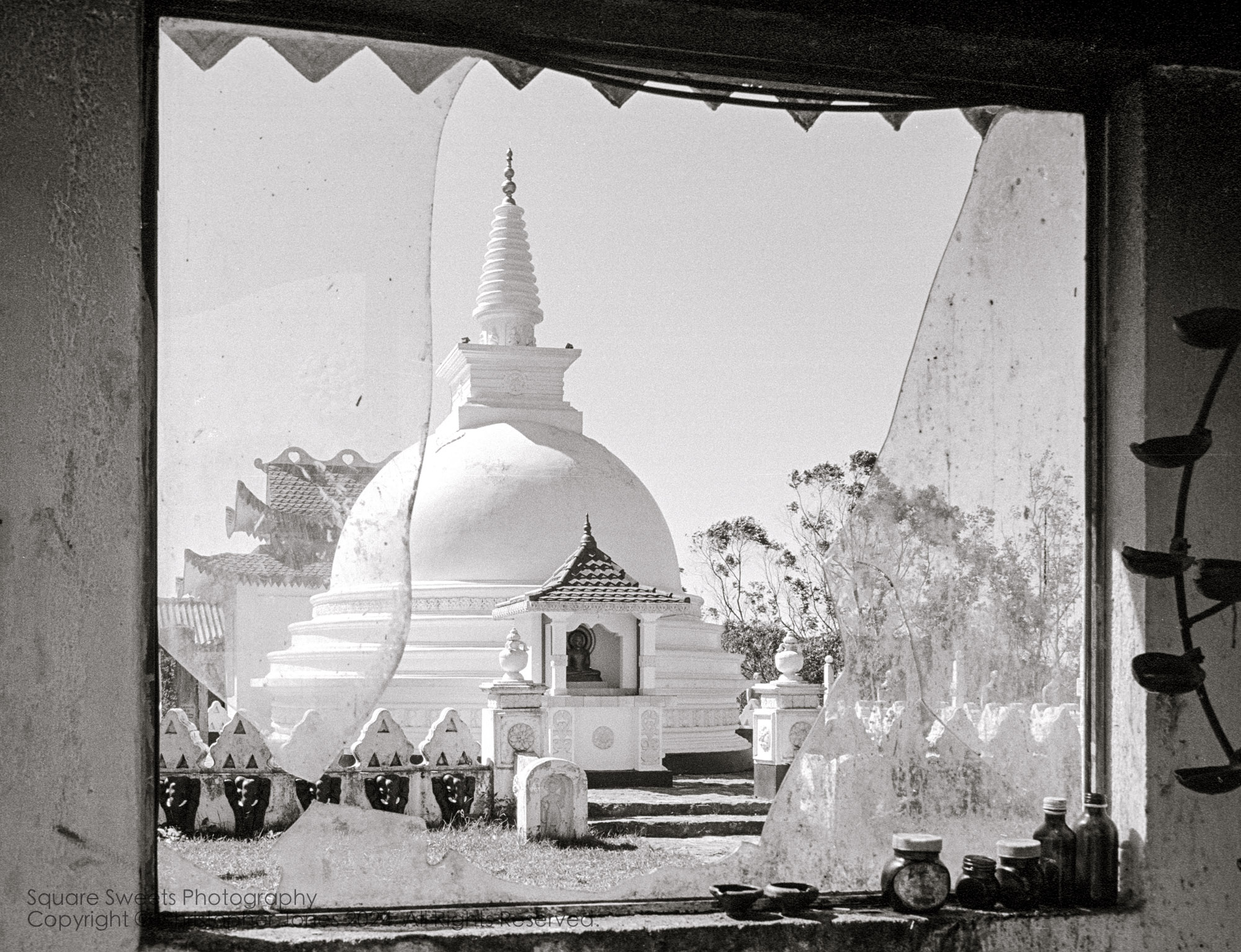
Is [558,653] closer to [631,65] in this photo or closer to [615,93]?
[615,93]

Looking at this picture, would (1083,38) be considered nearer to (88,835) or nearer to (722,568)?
(88,835)

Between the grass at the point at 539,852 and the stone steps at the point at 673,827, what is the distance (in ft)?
0.90

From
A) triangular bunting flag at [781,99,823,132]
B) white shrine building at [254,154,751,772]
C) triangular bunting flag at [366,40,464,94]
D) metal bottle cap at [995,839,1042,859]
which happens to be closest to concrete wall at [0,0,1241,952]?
triangular bunting flag at [366,40,464,94]

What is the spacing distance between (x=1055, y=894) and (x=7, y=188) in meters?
2.42

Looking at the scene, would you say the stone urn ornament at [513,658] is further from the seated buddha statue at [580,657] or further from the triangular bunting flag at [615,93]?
the triangular bunting flag at [615,93]

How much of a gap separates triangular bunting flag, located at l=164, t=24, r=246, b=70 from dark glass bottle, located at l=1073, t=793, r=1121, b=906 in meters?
2.28

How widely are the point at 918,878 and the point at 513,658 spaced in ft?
35.8

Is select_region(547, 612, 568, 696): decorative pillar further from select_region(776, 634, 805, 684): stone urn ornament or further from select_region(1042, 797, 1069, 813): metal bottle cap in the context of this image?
select_region(1042, 797, 1069, 813): metal bottle cap

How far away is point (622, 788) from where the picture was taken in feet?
45.8

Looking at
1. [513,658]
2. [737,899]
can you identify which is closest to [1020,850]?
[737,899]

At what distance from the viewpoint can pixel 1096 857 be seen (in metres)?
2.66

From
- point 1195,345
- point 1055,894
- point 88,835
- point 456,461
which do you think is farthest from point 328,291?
point 456,461

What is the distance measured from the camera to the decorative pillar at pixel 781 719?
13.8 meters

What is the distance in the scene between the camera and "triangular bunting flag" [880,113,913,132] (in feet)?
9.56
